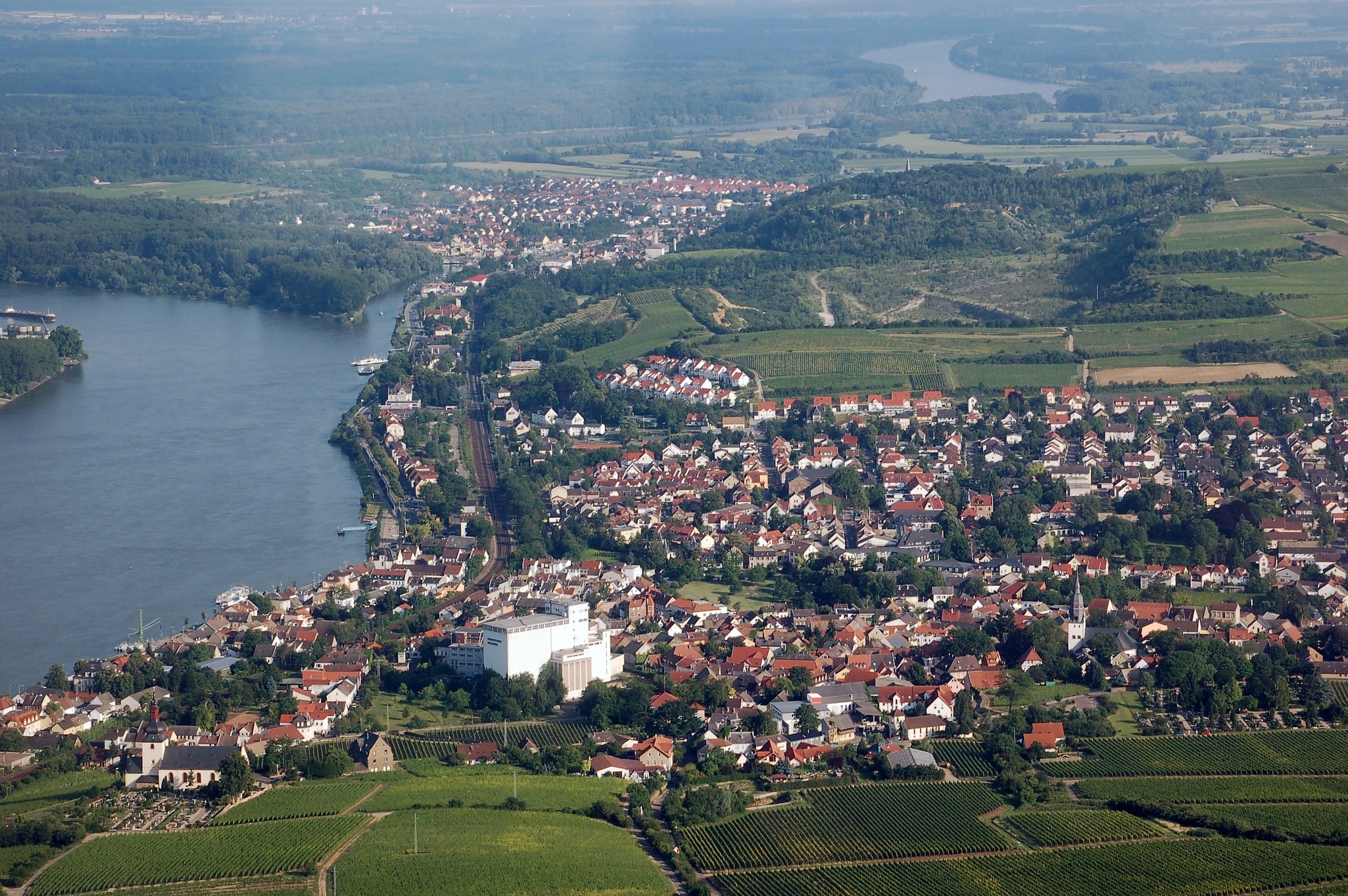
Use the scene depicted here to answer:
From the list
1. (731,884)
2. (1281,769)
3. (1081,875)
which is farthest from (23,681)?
(1281,769)

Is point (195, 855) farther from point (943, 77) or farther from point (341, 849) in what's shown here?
point (943, 77)

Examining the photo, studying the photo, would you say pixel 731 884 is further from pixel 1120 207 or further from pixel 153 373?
pixel 1120 207

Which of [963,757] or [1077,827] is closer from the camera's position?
[1077,827]

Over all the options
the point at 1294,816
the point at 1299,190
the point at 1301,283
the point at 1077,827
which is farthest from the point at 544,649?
the point at 1299,190

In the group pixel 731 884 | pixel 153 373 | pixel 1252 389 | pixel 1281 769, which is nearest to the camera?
pixel 731 884

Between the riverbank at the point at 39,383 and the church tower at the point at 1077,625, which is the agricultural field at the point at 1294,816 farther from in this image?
the riverbank at the point at 39,383
